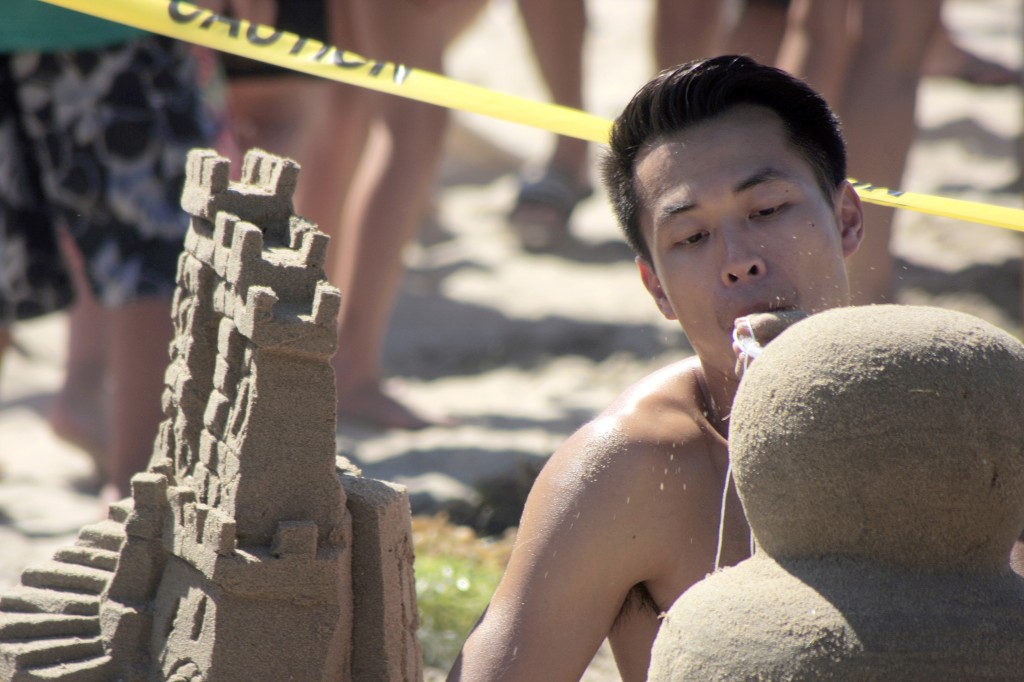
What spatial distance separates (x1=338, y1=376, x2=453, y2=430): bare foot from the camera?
4.79m

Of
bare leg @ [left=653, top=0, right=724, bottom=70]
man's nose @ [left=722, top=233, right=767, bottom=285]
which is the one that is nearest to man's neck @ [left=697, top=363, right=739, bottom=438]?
man's nose @ [left=722, top=233, right=767, bottom=285]

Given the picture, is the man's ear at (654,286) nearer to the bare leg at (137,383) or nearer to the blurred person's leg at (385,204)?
the bare leg at (137,383)

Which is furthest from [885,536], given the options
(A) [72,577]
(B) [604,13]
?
(B) [604,13]

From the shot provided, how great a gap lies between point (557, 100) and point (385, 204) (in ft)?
5.78

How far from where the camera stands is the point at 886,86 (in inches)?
178

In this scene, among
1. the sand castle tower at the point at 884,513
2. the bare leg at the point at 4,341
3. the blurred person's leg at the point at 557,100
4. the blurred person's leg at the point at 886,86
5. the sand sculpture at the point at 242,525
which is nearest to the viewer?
the sand castle tower at the point at 884,513

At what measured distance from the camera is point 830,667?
1346mm

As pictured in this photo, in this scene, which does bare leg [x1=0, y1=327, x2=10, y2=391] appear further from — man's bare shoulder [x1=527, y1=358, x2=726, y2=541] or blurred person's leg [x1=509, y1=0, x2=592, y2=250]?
blurred person's leg [x1=509, y1=0, x2=592, y2=250]

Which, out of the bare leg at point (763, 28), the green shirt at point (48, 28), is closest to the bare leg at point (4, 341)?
the green shirt at point (48, 28)

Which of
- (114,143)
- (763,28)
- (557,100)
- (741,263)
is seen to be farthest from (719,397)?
(557,100)

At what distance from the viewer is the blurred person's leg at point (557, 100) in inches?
250

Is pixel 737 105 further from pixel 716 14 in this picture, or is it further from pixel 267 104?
pixel 716 14

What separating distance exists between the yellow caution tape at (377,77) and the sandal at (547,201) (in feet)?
11.2

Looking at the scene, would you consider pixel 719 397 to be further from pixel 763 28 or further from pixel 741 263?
pixel 763 28
